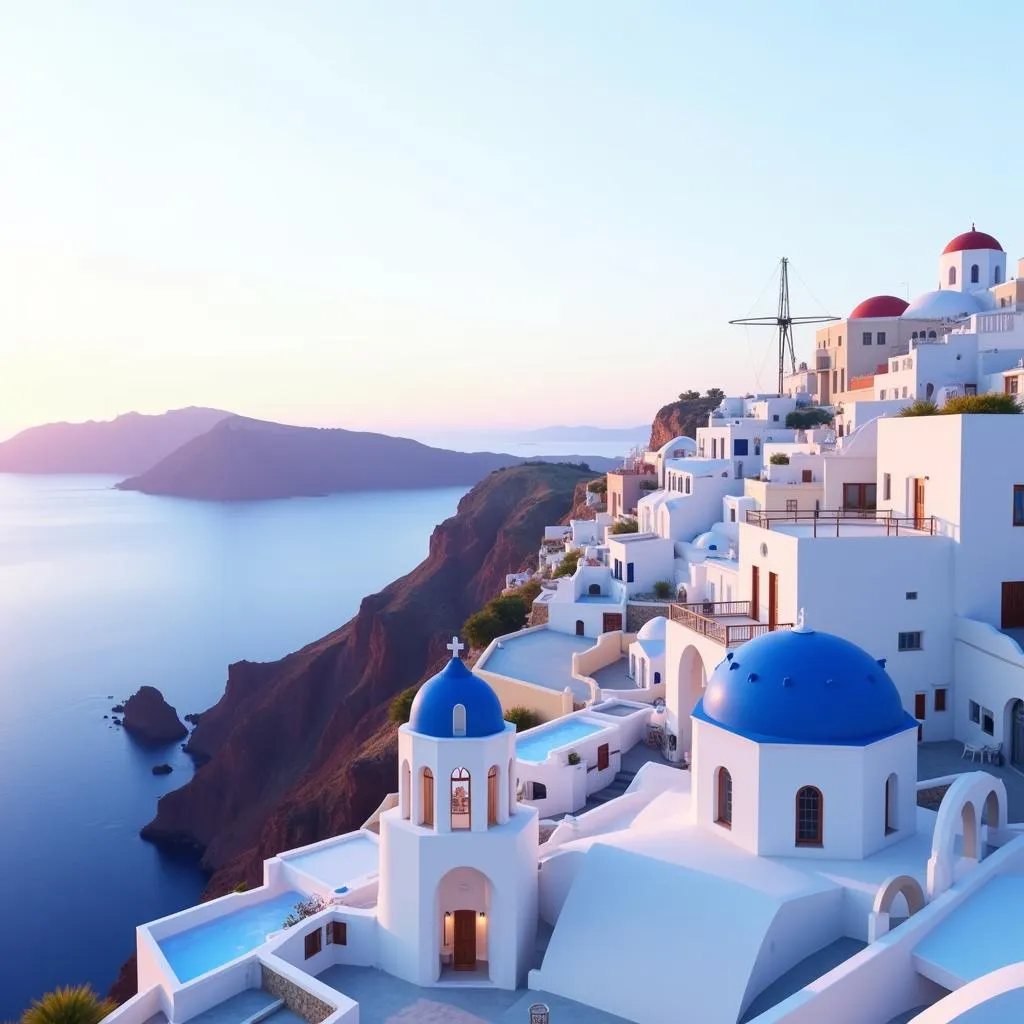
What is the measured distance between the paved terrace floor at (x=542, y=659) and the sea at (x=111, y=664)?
23.7 metres

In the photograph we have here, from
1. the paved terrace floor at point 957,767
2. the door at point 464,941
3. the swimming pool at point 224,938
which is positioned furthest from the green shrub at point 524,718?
the door at point 464,941

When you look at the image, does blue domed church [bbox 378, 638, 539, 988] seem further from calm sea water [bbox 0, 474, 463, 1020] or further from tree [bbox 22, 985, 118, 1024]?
calm sea water [bbox 0, 474, 463, 1020]

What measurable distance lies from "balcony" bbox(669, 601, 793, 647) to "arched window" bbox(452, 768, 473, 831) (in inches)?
279

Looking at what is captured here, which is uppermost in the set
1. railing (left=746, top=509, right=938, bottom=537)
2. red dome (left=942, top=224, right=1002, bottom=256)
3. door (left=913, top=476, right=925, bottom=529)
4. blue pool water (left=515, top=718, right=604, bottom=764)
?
red dome (left=942, top=224, right=1002, bottom=256)

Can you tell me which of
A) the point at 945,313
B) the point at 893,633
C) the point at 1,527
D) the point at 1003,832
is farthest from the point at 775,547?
the point at 1,527

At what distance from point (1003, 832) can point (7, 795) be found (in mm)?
58848

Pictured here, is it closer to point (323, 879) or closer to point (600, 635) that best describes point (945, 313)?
point (600, 635)

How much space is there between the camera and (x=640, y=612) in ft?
112

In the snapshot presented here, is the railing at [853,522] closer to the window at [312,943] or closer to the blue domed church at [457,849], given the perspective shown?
the blue domed church at [457,849]

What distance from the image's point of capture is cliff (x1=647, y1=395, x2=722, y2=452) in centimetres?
6500

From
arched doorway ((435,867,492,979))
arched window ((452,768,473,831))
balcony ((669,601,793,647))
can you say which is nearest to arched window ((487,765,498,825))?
arched window ((452,768,473,831))

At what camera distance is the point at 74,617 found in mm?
100500

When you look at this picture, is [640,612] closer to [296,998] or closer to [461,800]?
[461,800]

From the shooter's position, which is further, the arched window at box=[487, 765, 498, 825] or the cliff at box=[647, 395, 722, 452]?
the cliff at box=[647, 395, 722, 452]
